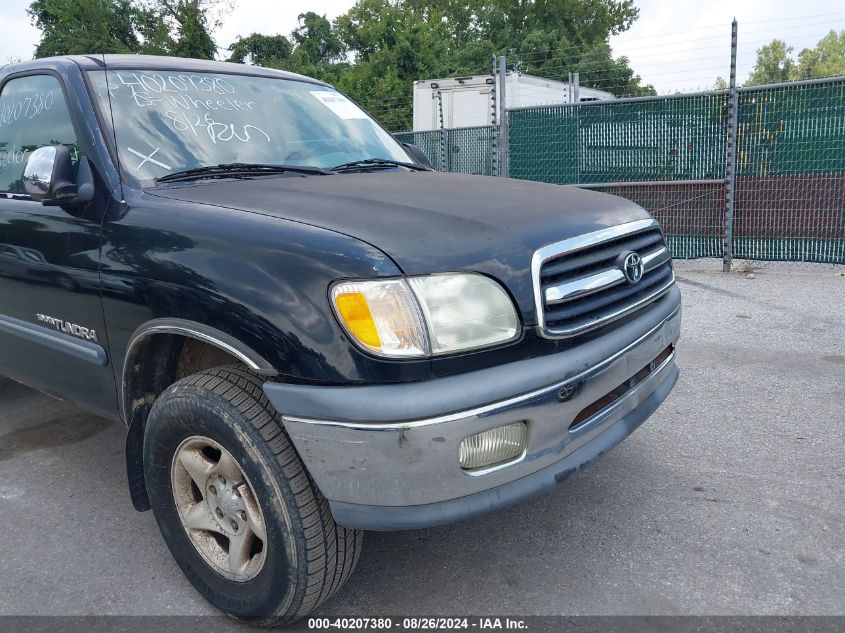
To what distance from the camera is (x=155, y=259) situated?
236 centimetres

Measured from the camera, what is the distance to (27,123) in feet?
10.6

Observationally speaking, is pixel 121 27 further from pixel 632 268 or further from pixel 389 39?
pixel 632 268

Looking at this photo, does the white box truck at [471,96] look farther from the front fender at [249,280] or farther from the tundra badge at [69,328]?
the front fender at [249,280]

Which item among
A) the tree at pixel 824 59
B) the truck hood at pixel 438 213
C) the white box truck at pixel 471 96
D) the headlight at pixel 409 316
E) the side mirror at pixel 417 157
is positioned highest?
the tree at pixel 824 59

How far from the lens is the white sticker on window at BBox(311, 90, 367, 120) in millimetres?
3721

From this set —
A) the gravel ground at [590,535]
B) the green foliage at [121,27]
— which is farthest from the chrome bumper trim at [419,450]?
the green foliage at [121,27]

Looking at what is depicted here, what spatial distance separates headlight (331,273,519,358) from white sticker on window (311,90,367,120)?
198 cm

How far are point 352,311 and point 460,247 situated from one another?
40cm

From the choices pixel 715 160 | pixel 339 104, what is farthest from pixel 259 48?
pixel 339 104

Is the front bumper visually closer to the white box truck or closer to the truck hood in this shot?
the truck hood

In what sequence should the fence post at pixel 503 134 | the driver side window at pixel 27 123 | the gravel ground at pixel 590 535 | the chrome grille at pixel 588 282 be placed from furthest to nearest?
the fence post at pixel 503 134 → the driver side window at pixel 27 123 → the gravel ground at pixel 590 535 → the chrome grille at pixel 588 282

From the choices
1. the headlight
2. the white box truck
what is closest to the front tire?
the headlight

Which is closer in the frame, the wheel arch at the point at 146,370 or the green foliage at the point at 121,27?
the wheel arch at the point at 146,370

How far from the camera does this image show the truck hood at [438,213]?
6.91ft
